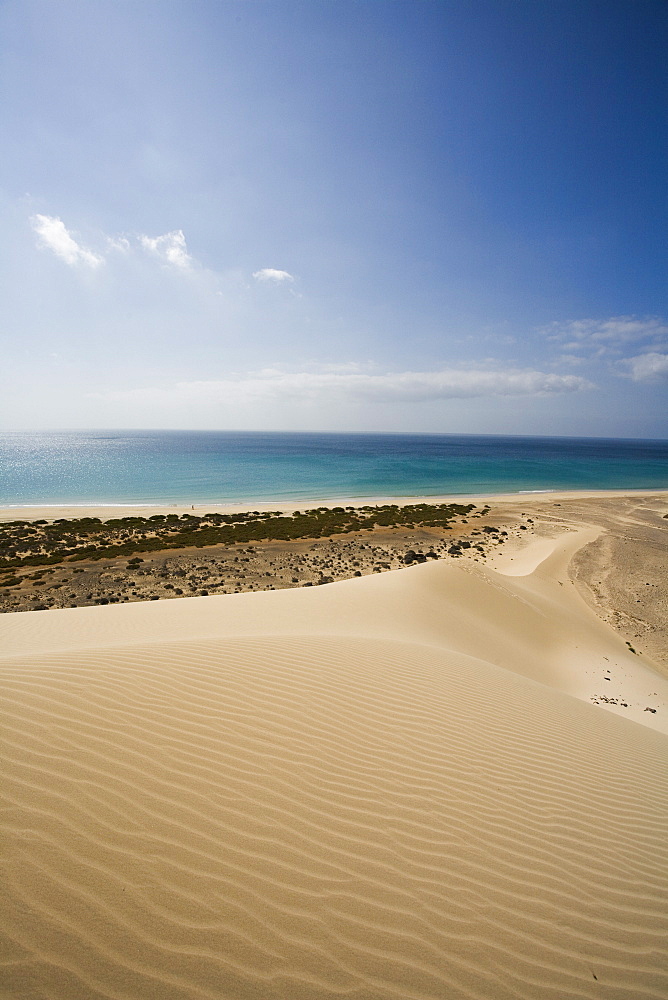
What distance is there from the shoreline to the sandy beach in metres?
24.9

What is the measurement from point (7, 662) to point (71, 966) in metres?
3.54

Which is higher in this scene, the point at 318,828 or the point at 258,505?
the point at 318,828

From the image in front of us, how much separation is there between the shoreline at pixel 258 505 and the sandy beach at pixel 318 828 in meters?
24.9

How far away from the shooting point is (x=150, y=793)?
258 centimetres

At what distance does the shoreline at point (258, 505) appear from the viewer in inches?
1111

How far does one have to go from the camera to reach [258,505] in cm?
3350

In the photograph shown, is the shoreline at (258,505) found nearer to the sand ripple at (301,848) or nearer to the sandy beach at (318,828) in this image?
the sandy beach at (318,828)

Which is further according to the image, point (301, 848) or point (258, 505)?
point (258, 505)

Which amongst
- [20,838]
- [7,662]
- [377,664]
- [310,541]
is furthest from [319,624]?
[310,541]

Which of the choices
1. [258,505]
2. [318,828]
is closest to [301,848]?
[318,828]

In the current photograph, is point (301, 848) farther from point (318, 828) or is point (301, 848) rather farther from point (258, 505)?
point (258, 505)

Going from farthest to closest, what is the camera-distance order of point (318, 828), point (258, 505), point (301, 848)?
point (258, 505) → point (318, 828) → point (301, 848)

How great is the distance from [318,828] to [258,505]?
31638 mm

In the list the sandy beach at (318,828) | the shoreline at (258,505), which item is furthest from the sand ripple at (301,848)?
the shoreline at (258,505)
